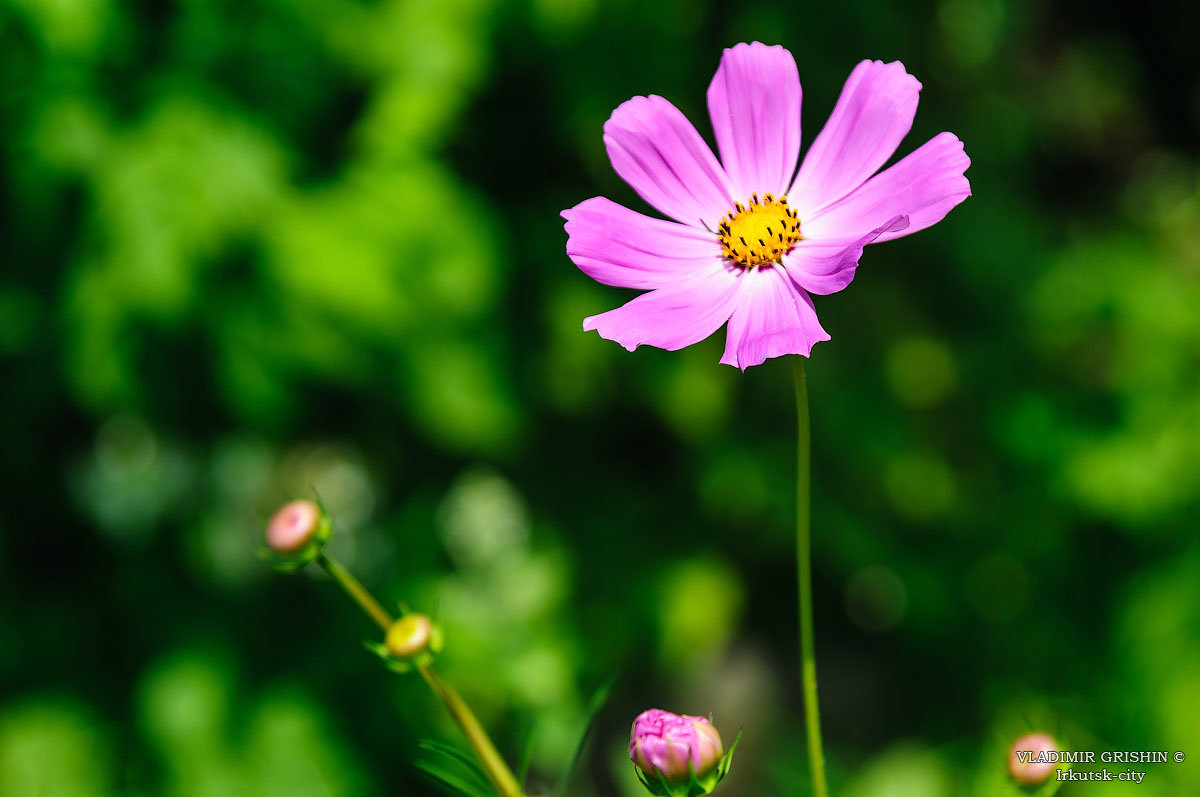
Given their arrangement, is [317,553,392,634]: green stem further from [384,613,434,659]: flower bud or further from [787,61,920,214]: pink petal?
[787,61,920,214]: pink petal

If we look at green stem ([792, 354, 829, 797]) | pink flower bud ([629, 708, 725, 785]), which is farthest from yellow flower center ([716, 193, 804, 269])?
pink flower bud ([629, 708, 725, 785])

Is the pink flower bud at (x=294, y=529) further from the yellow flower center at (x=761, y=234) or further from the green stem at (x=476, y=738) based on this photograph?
the yellow flower center at (x=761, y=234)

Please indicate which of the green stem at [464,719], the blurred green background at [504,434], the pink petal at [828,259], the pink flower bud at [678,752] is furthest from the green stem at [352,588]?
the blurred green background at [504,434]

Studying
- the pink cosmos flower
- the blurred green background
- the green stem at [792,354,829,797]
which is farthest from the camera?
the blurred green background

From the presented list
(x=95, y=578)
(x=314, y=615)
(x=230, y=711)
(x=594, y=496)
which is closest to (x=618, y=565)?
(x=594, y=496)

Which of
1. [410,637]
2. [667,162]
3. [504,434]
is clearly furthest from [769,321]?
[504,434]

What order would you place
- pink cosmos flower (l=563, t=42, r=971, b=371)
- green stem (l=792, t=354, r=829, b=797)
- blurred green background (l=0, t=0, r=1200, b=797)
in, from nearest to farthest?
green stem (l=792, t=354, r=829, b=797) → pink cosmos flower (l=563, t=42, r=971, b=371) → blurred green background (l=0, t=0, r=1200, b=797)
